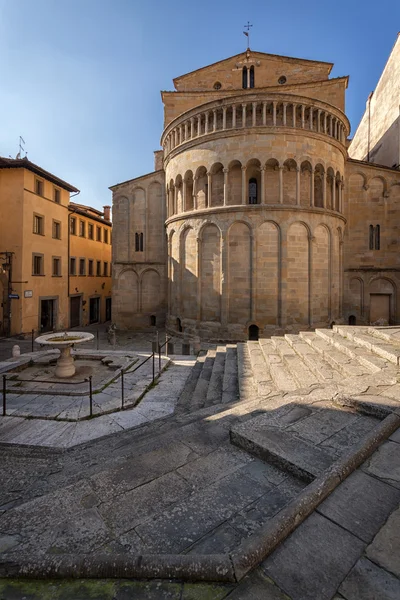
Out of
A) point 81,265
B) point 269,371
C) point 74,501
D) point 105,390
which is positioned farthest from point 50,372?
point 81,265

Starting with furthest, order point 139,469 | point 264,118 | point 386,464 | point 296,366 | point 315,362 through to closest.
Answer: point 264,118 < point 296,366 < point 315,362 < point 139,469 < point 386,464

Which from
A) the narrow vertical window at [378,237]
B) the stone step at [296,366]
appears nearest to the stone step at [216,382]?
the stone step at [296,366]

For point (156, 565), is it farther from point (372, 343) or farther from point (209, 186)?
point (209, 186)

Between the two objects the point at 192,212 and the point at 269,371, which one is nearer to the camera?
the point at 269,371

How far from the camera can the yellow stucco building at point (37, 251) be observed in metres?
21.2

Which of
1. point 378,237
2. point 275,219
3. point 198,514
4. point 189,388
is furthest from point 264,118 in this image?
point 198,514

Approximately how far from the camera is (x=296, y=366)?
28.4 ft

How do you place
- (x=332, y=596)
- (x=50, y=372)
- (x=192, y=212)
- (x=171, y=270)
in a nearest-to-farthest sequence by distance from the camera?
1. (x=332, y=596)
2. (x=50, y=372)
3. (x=192, y=212)
4. (x=171, y=270)

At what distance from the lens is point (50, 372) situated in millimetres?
12273

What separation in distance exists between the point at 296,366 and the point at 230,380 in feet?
7.50

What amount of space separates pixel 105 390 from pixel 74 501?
7.47 metres

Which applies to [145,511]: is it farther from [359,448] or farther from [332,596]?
[359,448]

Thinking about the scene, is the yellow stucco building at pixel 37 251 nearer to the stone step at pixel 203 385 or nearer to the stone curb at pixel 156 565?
the stone step at pixel 203 385

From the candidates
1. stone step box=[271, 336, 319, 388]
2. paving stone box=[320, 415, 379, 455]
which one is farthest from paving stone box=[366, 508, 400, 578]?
stone step box=[271, 336, 319, 388]
